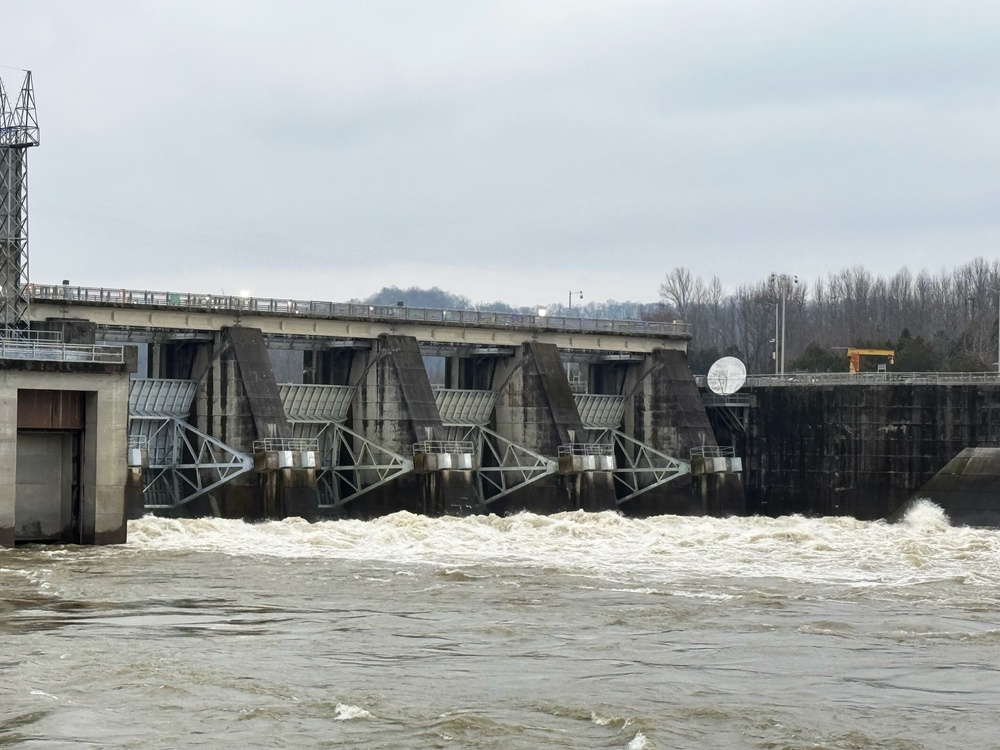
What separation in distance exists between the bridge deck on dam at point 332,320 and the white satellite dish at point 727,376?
6.62 feet

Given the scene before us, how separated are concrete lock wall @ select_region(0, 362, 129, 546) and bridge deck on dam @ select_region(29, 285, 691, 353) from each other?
10.1 meters

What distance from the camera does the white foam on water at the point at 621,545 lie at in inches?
1580

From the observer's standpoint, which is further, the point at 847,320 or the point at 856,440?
the point at 847,320

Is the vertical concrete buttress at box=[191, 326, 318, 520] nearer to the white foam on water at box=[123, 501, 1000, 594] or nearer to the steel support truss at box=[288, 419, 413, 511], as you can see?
the white foam on water at box=[123, 501, 1000, 594]

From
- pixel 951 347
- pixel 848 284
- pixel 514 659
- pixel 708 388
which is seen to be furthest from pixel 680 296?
pixel 514 659

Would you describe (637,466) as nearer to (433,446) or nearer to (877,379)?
(877,379)

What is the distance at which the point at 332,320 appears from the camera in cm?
5875

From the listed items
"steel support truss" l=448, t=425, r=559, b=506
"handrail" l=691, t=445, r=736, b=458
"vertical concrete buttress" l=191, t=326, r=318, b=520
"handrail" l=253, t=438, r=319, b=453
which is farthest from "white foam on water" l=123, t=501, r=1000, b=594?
"handrail" l=691, t=445, r=736, b=458

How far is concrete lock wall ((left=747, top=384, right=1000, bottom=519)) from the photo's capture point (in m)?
61.8

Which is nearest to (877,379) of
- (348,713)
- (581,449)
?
(581,449)

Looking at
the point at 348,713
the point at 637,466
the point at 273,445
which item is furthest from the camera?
the point at 637,466

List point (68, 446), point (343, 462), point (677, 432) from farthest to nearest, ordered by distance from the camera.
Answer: point (677, 432) < point (343, 462) < point (68, 446)

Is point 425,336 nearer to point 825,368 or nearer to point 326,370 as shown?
point 326,370

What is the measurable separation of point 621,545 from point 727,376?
70.2 feet
